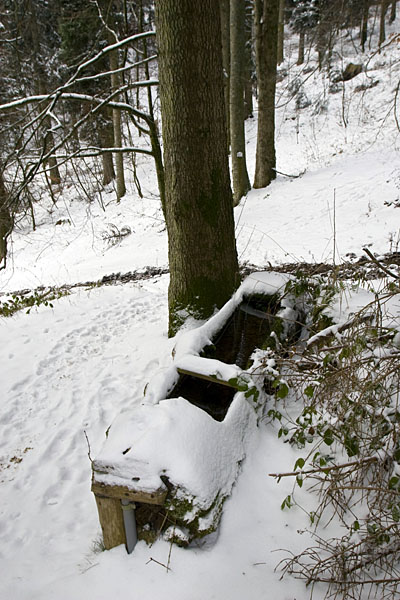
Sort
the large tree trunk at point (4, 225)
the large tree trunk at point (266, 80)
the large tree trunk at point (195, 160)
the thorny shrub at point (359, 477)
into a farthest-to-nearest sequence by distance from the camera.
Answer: the large tree trunk at point (266, 80) < the large tree trunk at point (4, 225) < the large tree trunk at point (195, 160) < the thorny shrub at point (359, 477)

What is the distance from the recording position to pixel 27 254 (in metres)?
15.0

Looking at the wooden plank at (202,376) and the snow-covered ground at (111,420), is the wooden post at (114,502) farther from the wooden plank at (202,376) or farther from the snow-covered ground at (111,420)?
the wooden plank at (202,376)

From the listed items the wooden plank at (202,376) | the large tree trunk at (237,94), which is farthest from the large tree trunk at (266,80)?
the wooden plank at (202,376)

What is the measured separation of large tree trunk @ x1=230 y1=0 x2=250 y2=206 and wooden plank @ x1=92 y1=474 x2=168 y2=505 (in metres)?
9.38

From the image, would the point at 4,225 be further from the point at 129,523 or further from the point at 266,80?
the point at 266,80

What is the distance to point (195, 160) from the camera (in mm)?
3346

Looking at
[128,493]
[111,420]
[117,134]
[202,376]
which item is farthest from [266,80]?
[128,493]

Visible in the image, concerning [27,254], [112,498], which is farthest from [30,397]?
[27,254]

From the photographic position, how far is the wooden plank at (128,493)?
5.82 feet

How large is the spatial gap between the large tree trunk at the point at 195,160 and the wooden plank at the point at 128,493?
6.98 ft

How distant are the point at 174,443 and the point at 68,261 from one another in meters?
11.7

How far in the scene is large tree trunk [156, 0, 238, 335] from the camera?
3111mm

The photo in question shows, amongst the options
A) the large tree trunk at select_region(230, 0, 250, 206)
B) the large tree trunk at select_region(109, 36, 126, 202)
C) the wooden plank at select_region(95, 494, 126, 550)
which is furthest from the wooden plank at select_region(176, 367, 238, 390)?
the large tree trunk at select_region(109, 36, 126, 202)

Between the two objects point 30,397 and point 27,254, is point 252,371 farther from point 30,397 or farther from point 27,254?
point 27,254
